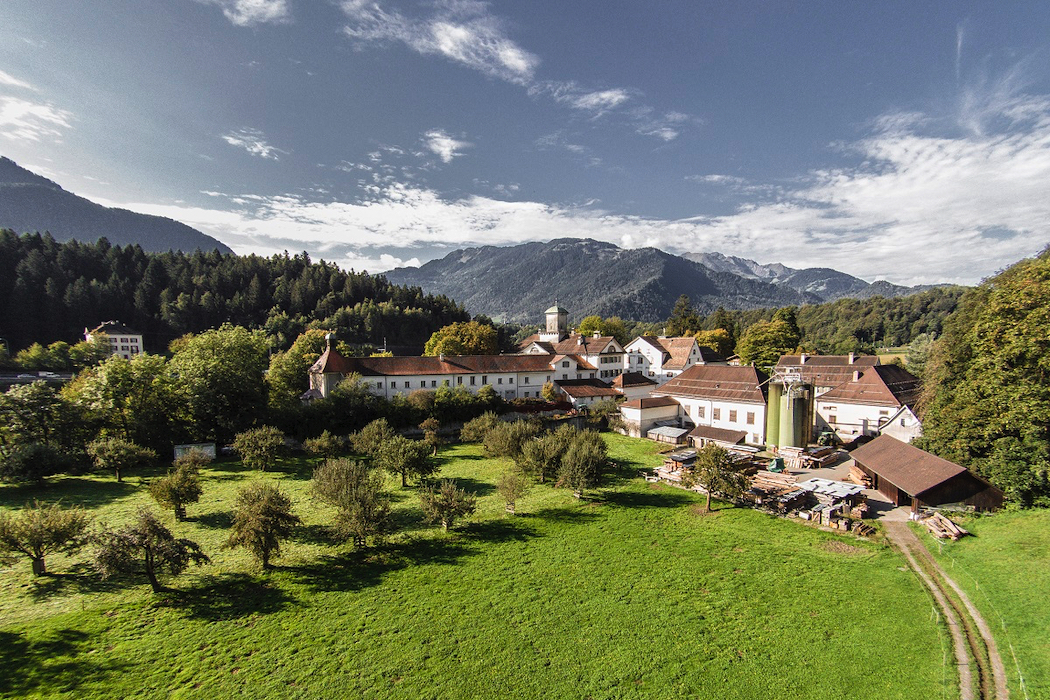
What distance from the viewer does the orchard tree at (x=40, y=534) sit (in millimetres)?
16406

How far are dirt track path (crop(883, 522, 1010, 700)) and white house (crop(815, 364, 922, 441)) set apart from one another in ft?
73.6

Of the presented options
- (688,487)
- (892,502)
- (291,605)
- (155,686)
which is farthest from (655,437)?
(155,686)

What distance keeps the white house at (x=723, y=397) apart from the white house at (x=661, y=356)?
1995cm

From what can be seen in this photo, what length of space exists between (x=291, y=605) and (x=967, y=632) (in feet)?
77.8

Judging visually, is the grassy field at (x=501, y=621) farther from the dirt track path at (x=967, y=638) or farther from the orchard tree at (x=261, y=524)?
the orchard tree at (x=261, y=524)

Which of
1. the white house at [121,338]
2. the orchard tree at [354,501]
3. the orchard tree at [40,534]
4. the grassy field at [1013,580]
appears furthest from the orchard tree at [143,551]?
the white house at [121,338]

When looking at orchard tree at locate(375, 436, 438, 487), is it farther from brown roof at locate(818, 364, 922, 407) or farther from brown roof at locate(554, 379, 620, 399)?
brown roof at locate(818, 364, 922, 407)

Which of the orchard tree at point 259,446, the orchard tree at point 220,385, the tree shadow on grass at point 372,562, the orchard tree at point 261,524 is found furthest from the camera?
the orchard tree at point 220,385

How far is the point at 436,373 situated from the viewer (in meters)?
52.1

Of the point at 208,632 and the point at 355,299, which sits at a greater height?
the point at 355,299

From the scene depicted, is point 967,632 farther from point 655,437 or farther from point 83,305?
point 83,305

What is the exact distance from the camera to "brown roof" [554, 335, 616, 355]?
6950 centimetres

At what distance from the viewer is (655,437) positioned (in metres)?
43.4

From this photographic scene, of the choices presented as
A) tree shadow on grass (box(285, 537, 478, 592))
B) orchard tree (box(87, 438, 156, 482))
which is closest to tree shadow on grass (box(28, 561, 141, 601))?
tree shadow on grass (box(285, 537, 478, 592))
